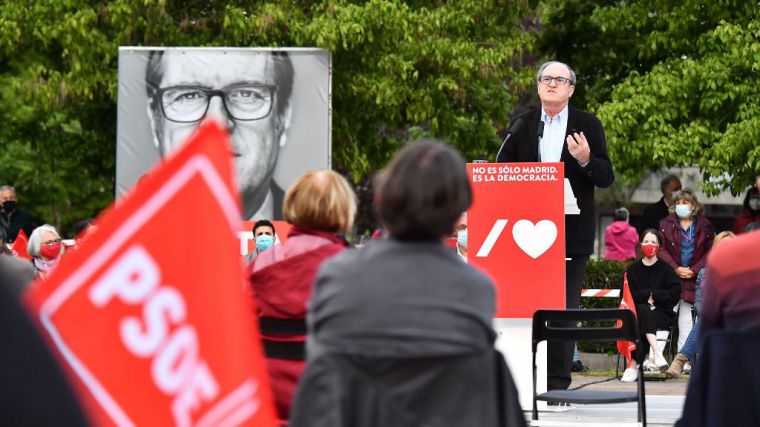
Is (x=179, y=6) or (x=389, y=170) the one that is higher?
(x=179, y=6)

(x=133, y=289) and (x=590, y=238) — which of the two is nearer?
(x=133, y=289)

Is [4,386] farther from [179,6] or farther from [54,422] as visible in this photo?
[179,6]

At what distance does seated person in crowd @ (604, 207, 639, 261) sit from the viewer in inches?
805

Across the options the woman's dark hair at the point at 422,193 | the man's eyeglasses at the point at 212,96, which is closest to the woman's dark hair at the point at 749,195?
the man's eyeglasses at the point at 212,96

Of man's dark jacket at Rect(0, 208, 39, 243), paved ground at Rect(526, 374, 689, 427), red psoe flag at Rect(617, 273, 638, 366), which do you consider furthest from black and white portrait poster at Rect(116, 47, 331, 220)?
paved ground at Rect(526, 374, 689, 427)

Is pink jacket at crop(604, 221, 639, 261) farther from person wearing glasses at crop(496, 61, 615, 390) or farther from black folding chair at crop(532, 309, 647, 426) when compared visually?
black folding chair at crop(532, 309, 647, 426)

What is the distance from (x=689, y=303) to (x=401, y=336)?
1257 cm

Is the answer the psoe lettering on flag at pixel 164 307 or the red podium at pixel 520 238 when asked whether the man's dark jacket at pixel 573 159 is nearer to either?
the red podium at pixel 520 238

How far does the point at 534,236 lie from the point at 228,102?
10.4 meters

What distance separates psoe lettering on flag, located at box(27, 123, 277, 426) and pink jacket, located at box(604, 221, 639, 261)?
17.7 meters

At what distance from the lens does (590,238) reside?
945 centimetres

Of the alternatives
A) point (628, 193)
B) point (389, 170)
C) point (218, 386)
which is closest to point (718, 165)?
point (389, 170)

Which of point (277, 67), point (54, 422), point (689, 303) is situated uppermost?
point (277, 67)

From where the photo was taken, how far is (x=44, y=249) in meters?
14.1
